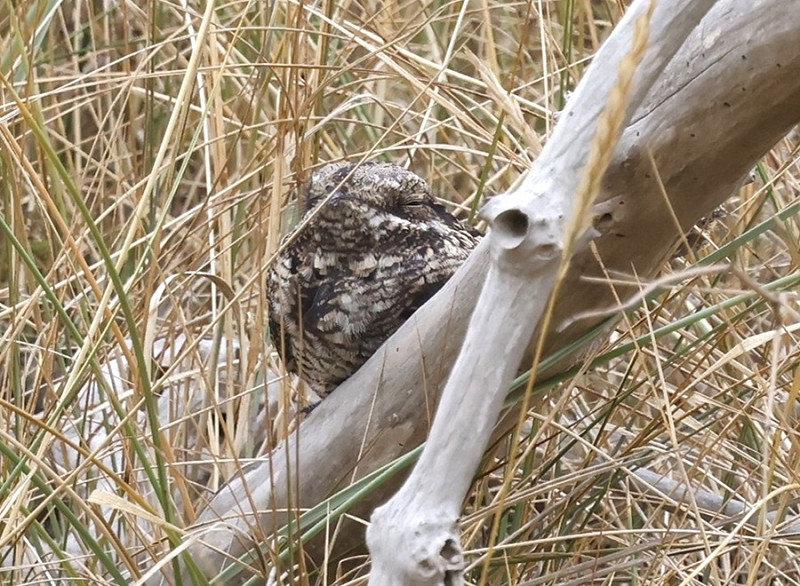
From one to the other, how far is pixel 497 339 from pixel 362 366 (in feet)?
2.17

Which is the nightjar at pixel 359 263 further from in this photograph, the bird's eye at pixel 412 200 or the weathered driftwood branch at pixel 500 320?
the weathered driftwood branch at pixel 500 320

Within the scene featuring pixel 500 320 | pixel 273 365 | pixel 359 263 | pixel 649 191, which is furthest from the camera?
pixel 273 365

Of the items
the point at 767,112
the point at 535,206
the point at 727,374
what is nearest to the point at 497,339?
the point at 535,206

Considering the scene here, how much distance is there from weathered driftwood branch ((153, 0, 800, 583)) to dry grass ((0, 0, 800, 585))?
0.07 metres

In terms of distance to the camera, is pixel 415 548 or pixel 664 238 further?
pixel 664 238

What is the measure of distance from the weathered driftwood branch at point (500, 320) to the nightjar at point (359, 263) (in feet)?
2.00

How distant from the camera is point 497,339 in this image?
0.84m

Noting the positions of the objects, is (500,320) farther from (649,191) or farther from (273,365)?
(273,365)

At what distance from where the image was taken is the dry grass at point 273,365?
124cm

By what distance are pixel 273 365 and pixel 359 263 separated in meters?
0.58

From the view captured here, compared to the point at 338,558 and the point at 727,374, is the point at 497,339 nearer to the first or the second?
the point at 338,558

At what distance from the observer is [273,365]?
6.73 ft

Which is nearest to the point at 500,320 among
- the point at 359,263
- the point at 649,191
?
the point at 649,191

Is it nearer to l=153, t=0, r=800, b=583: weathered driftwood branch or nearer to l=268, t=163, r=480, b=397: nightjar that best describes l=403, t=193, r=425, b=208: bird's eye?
l=268, t=163, r=480, b=397: nightjar
